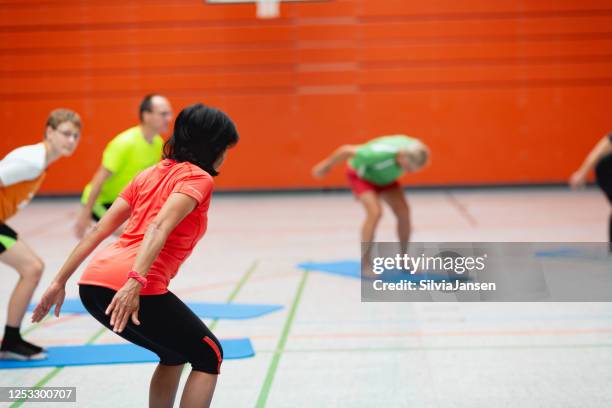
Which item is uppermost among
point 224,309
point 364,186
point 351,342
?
point 364,186

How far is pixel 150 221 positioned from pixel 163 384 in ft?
1.94

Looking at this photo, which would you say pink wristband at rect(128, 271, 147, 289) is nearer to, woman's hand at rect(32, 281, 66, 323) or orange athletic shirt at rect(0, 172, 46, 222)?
woman's hand at rect(32, 281, 66, 323)

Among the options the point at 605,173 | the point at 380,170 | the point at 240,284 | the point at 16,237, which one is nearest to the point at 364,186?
the point at 380,170

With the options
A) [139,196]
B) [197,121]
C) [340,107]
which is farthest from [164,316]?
[340,107]

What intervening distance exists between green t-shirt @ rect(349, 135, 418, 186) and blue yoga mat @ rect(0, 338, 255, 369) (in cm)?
223

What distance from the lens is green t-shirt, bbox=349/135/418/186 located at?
20.8 feet

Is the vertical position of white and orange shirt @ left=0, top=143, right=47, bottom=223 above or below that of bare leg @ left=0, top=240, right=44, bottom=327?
above

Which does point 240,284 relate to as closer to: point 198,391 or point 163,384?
point 163,384

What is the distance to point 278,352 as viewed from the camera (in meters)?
4.41

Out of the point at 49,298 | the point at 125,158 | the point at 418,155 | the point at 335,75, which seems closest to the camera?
the point at 49,298

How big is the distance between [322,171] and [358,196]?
356mm

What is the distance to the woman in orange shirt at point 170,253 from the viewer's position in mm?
2555

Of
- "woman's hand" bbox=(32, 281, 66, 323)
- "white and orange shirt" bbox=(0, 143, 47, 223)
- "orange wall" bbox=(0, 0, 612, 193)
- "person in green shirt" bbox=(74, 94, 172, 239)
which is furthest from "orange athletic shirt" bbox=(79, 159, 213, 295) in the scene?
"orange wall" bbox=(0, 0, 612, 193)

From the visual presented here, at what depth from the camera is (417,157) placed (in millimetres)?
6293
